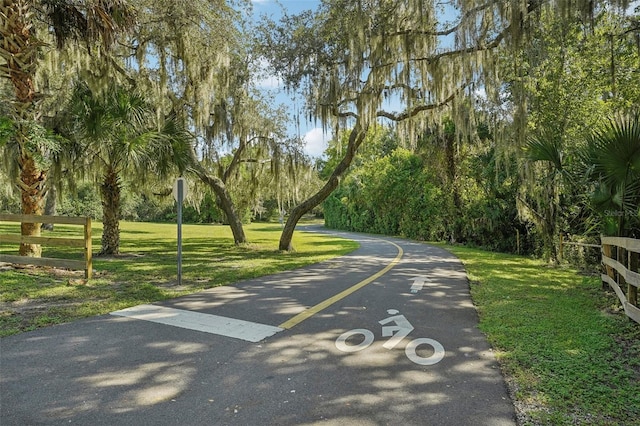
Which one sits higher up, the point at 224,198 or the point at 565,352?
the point at 224,198

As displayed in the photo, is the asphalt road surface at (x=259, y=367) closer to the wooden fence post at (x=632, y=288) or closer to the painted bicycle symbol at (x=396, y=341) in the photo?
the painted bicycle symbol at (x=396, y=341)

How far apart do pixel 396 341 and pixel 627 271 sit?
3.10 metres

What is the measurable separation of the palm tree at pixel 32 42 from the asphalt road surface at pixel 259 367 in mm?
5223

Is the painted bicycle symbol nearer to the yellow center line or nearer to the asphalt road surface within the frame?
the asphalt road surface

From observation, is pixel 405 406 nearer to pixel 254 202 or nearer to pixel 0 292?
pixel 0 292

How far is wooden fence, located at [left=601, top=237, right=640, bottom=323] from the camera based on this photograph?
4934 millimetres

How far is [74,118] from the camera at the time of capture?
34.5ft

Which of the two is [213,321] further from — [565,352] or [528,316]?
[528,316]

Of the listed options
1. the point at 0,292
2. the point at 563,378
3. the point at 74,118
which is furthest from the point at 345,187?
the point at 563,378

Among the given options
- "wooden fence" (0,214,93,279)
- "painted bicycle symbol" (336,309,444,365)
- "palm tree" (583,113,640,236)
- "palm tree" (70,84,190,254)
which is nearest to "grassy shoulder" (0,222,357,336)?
"wooden fence" (0,214,93,279)

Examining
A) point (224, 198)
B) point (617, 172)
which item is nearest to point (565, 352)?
point (617, 172)

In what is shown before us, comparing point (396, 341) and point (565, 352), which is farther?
point (396, 341)

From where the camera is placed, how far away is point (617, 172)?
6418 millimetres

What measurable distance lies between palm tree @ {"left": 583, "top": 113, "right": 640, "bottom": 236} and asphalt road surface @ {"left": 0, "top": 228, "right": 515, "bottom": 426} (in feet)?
9.80
